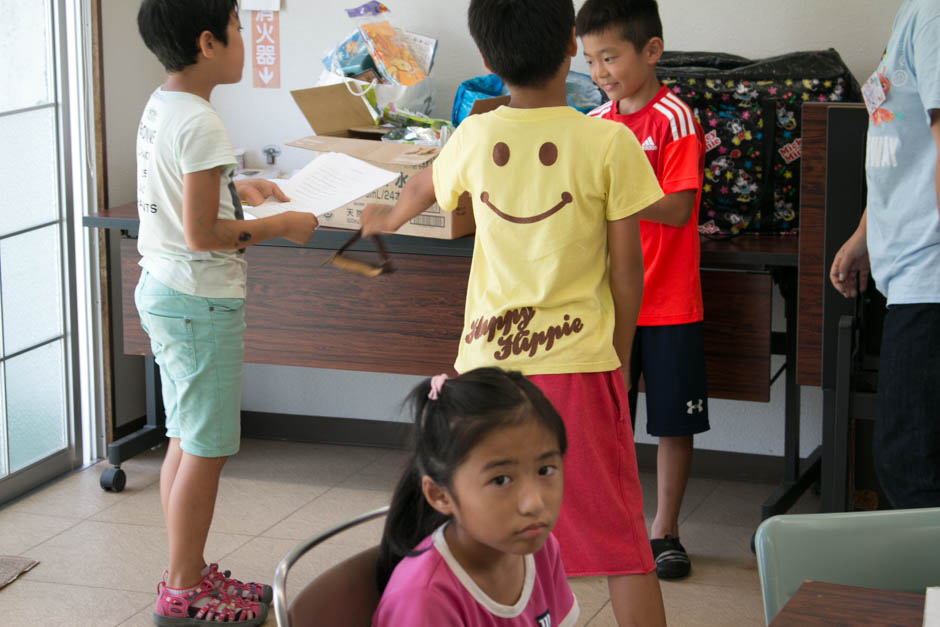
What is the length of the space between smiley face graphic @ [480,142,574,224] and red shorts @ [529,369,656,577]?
0.26 metres

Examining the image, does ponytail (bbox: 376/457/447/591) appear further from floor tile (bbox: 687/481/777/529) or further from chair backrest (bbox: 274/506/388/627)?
floor tile (bbox: 687/481/777/529)

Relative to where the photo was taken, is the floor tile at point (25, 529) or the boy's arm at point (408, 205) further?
the floor tile at point (25, 529)

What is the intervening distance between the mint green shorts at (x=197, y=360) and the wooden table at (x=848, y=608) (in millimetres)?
1523

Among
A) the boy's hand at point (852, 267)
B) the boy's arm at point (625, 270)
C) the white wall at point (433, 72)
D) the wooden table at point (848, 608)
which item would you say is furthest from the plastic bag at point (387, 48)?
the wooden table at point (848, 608)

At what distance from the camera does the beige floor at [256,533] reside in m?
2.68

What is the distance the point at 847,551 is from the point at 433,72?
2.48 m

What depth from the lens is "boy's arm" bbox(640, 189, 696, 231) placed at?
8.04 ft

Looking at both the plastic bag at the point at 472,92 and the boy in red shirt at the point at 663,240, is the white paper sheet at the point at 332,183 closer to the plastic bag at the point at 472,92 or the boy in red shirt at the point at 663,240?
the boy in red shirt at the point at 663,240

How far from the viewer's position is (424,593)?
128 centimetres

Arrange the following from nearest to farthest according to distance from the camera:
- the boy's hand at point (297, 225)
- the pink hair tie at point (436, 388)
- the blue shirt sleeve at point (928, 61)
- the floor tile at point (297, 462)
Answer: the pink hair tie at point (436, 388), the blue shirt sleeve at point (928, 61), the boy's hand at point (297, 225), the floor tile at point (297, 462)

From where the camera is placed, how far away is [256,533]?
3117 millimetres

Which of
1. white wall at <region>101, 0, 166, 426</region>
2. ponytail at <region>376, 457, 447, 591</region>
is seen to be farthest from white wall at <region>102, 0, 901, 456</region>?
ponytail at <region>376, 457, 447, 591</region>

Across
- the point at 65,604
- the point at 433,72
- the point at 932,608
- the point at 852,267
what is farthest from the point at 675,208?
the point at 65,604

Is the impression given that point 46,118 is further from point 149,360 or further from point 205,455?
point 205,455
